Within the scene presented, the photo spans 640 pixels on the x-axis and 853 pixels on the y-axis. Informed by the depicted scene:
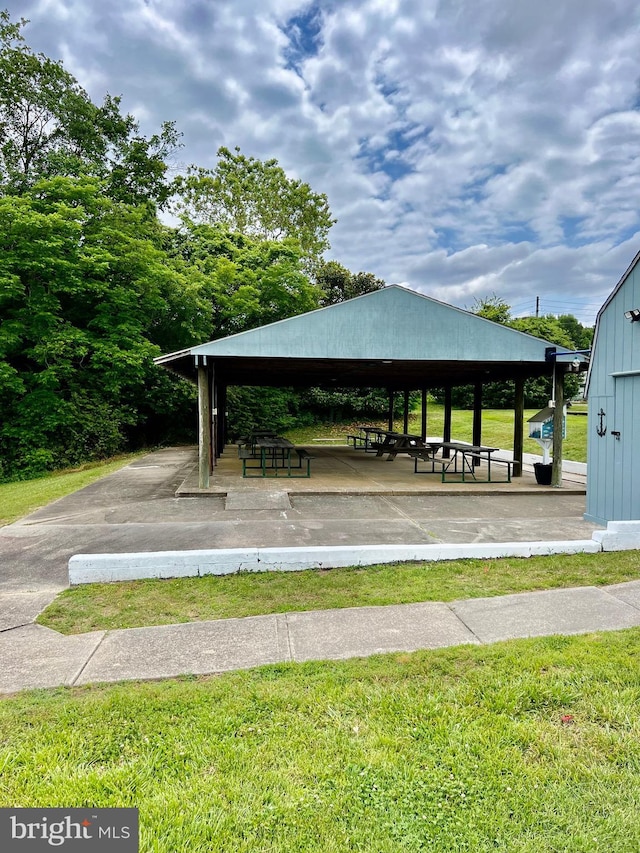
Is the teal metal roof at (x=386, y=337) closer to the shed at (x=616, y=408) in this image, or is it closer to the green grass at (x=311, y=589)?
the shed at (x=616, y=408)

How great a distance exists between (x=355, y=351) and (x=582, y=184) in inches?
484

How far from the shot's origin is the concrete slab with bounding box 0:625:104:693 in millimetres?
2723

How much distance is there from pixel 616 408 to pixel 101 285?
1417 centimetres

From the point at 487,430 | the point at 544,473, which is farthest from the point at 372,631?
Answer: the point at 487,430

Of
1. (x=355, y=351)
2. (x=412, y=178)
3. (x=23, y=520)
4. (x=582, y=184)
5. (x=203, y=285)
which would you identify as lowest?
(x=23, y=520)

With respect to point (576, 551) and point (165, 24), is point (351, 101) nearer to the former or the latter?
point (165, 24)

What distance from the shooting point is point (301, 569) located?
464cm

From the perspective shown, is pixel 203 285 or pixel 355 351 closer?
pixel 355 351

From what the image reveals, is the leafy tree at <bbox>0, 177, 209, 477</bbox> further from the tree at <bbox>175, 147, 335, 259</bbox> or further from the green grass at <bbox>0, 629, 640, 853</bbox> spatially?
the green grass at <bbox>0, 629, 640, 853</bbox>

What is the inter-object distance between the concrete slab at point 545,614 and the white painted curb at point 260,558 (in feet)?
3.39

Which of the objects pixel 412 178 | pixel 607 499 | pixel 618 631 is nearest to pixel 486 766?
pixel 618 631

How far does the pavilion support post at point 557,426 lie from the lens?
9766 mm

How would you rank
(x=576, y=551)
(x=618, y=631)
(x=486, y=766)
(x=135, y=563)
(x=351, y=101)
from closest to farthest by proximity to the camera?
(x=486, y=766), (x=618, y=631), (x=135, y=563), (x=576, y=551), (x=351, y=101)

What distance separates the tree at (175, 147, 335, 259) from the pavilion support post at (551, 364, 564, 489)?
21227 millimetres
